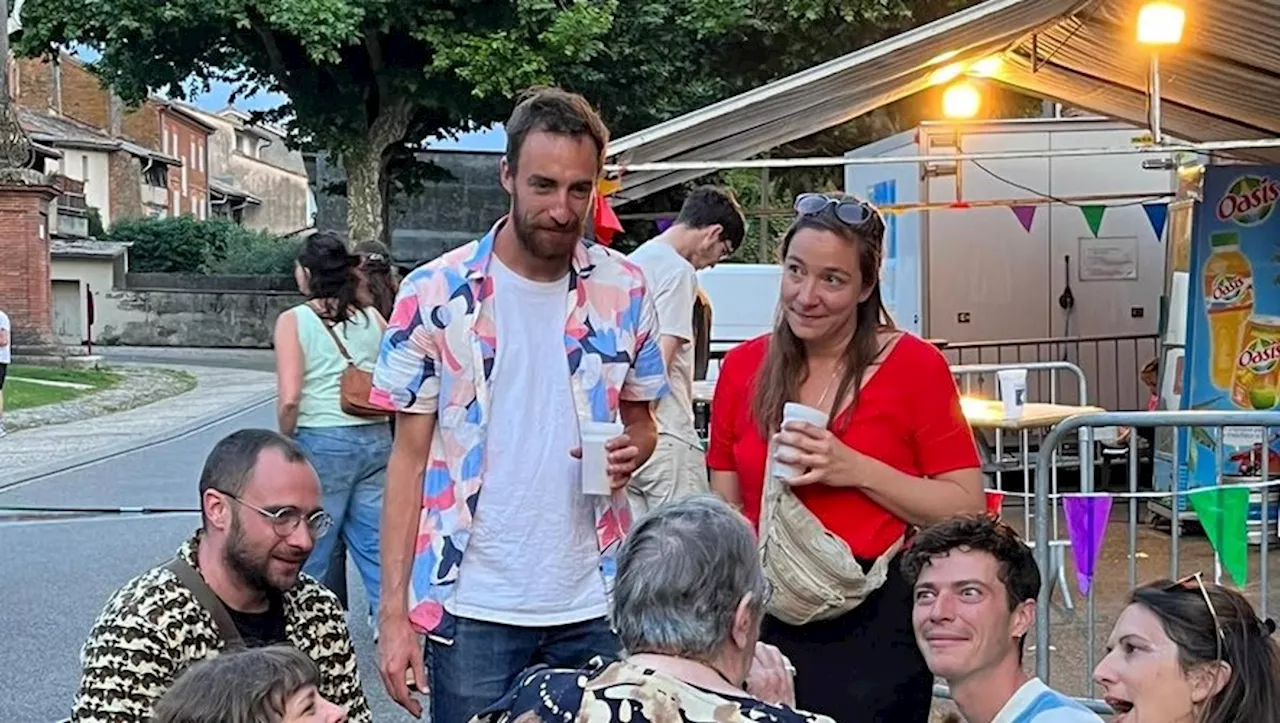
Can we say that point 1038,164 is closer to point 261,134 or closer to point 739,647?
point 739,647

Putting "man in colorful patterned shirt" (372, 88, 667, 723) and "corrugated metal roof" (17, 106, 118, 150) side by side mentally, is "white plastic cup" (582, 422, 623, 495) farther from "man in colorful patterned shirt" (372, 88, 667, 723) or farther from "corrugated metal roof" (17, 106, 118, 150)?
"corrugated metal roof" (17, 106, 118, 150)

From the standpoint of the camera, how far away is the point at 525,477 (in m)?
3.01

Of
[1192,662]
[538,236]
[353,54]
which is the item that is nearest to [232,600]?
[538,236]

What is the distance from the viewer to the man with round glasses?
9.36ft

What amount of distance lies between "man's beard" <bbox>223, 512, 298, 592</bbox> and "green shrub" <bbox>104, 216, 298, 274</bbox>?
141 feet

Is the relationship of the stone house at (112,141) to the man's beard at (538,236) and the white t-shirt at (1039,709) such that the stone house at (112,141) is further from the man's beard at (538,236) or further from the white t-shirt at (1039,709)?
the white t-shirt at (1039,709)

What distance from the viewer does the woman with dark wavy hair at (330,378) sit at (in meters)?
6.12

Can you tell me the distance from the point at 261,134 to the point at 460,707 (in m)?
91.8

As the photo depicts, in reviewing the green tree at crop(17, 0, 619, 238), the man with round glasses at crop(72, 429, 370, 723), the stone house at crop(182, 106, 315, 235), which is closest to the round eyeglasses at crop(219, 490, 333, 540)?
the man with round glasses at crop(72, 429, 370, 723)

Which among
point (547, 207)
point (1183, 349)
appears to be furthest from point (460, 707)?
point (1183, 349)

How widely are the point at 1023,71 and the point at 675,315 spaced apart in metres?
6.18

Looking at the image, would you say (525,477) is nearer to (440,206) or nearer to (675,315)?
(675,315)

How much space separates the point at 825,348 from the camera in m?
3.08

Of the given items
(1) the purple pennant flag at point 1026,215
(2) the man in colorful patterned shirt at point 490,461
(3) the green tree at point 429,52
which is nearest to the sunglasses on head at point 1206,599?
(2) the man in colorful patterned shirt at point 490,461
